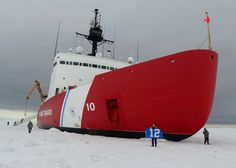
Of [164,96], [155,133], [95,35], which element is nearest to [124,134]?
[155,133]

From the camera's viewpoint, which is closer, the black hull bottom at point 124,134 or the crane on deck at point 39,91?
the black hull bottom at point 124,134

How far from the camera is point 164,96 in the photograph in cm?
1019

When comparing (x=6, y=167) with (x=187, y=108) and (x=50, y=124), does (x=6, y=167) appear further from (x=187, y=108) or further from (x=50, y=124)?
(x=50, y=124)

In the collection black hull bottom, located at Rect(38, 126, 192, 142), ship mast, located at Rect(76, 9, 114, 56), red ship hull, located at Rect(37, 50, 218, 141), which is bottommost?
black hull bottom, located at Rect(38, 126, 192, 142)

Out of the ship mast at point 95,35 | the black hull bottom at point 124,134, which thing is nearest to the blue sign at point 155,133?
the black hull bottom at point 124,134

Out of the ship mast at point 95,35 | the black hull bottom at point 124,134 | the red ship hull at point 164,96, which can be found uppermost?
the ship mast at point 95,35

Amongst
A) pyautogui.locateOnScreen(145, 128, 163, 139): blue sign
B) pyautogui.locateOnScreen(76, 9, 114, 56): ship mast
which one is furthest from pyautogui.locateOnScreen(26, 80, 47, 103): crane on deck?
pyautogui.locateOnScreen(145, 128, 163, 139): blue sign

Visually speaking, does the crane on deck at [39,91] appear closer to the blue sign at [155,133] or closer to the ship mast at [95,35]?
the ship mast at [95,35]

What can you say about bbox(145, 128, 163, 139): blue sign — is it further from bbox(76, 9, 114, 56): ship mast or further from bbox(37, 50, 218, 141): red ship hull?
bbox(76, 9, 114, 56): ship mast

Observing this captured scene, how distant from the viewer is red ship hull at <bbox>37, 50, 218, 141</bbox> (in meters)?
9.85

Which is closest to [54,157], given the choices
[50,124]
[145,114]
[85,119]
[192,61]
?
[145,114]

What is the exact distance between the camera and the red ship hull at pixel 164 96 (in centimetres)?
985

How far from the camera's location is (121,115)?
458 inches

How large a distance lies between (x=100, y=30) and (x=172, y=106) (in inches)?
728
